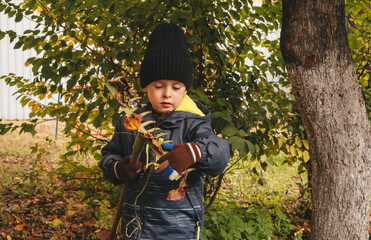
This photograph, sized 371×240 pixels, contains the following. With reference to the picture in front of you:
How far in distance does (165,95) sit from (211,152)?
0.33m

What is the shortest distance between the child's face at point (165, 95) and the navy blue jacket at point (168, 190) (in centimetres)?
4

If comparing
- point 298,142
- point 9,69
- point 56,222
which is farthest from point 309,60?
point 9,69

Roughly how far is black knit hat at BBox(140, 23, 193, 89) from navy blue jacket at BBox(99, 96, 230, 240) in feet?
0.51

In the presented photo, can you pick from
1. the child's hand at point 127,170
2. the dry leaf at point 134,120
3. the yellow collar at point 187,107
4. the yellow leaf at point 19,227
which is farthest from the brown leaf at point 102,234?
the dry leaf at point 134,120

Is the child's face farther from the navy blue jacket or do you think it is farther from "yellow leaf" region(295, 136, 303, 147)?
"yellow leaf" region(295, 136, 303, 147)

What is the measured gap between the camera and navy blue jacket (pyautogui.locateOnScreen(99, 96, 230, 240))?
149 cm

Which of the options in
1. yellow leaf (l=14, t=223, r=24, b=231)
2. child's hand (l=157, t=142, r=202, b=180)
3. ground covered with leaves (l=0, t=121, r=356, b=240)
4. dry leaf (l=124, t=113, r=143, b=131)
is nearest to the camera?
dry leaf (l=124, t=113, r=143, b=131)

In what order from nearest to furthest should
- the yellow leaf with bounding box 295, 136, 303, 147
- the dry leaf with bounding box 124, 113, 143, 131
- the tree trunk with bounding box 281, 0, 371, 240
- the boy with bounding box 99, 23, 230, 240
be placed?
the dry leaf with bounding box 124, 113, 143, 131 → the boy with bounding box 99, 23, 230, 240 → the tree trunk with bounding box 281, 0, 371, 240 → the yellow leaf with bounding box 295, 136, 303, 147

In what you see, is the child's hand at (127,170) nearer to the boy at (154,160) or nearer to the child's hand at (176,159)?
the boy at (154,160)

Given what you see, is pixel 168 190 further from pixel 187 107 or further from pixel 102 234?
pixel 102 234

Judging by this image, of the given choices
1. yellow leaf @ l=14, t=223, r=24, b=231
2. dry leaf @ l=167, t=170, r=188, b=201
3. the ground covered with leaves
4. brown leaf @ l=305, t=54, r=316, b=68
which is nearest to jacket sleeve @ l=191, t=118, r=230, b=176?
dry leaf @ l=167, t=170, r=188, b=201

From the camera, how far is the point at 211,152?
4.53ft

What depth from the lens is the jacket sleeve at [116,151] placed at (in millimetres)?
1579

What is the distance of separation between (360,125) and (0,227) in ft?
11.5
